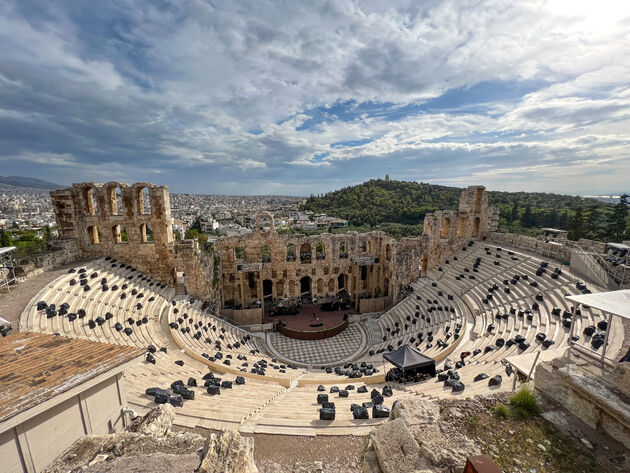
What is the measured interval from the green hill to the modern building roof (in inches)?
2401

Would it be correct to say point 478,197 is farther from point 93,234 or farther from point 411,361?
point 93,234

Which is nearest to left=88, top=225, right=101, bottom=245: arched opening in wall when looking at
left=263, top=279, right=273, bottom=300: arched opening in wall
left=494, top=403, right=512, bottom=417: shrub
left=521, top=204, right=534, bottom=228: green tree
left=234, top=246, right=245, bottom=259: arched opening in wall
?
left=234, top=246, right=245, bottom=259: arched opening in wall

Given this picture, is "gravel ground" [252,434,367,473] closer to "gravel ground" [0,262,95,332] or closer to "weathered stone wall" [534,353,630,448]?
"weathered stone wall" [534,353,630,448]

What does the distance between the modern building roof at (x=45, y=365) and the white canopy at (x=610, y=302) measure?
462 inches

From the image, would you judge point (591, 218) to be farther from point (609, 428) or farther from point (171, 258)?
point (171, 258)

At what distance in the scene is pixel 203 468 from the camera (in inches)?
149

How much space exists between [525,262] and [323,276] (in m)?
17.4

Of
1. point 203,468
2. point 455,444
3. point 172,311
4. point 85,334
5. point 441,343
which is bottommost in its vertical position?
point 441,343

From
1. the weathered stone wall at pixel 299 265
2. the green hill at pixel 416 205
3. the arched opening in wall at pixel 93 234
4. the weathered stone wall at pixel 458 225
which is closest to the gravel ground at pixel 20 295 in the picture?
the arched opening in wall at pixel 93 234

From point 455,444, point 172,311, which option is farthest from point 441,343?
point 172,311

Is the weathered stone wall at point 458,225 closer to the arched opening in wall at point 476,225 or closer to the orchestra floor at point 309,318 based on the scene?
the arched opening in wall at point 476,225

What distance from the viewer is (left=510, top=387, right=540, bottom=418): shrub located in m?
6.04

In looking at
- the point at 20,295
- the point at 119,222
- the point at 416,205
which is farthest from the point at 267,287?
the point at 416,205

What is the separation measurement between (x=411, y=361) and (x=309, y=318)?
551 inches
